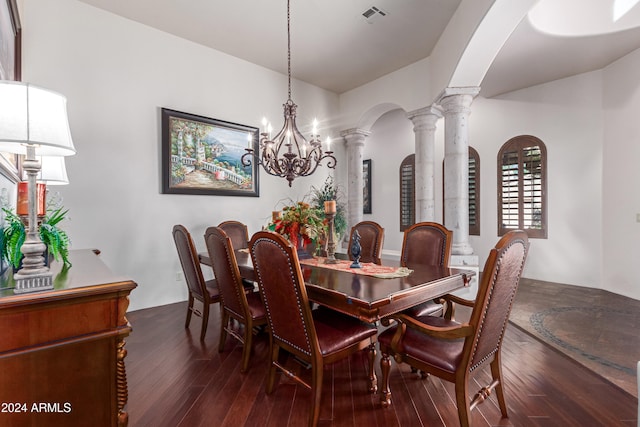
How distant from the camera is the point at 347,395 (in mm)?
1915

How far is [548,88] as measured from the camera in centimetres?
490

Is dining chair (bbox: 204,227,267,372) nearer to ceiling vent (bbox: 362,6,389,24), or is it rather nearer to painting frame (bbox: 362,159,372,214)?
ceiling vent (bbox: 362,6,389,24)

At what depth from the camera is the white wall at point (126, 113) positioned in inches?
119

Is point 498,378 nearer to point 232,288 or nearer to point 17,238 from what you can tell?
point 232,288

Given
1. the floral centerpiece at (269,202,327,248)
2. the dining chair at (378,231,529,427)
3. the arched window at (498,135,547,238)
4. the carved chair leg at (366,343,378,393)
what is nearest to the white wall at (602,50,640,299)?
the arched window at (498,135,547,238)

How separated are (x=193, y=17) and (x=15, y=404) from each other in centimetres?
378

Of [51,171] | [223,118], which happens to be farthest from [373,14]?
[51,171]

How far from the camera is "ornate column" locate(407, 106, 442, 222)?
445 cm

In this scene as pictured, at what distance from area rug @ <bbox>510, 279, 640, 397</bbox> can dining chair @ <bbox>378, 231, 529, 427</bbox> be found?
1.27 metres

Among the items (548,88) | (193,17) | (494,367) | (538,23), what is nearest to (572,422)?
(494,367)

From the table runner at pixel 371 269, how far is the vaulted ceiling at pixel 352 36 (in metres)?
2.74

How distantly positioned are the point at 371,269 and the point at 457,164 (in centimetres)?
237

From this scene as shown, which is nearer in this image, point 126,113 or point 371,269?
point 371,269

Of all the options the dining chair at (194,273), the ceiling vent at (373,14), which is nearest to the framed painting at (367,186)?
the ceiling vent at (373,14)
